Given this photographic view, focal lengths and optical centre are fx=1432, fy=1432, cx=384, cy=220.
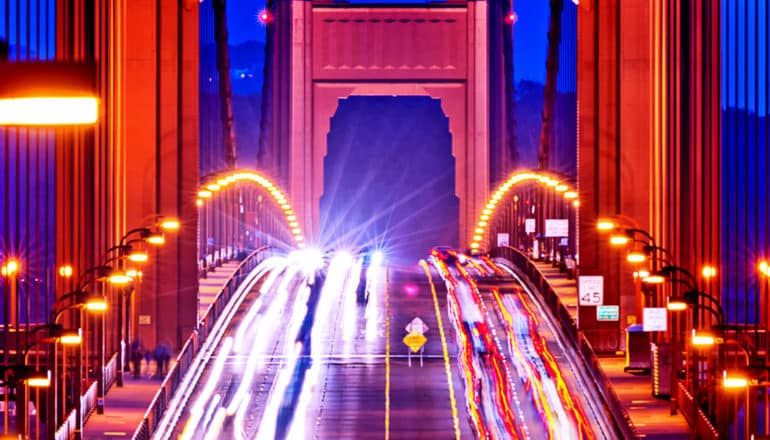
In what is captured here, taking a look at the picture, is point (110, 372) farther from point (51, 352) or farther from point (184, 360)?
point (51, 352)

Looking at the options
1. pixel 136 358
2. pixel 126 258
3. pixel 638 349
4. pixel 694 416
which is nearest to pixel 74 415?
pixel 126 258

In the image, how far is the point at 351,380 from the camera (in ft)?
129

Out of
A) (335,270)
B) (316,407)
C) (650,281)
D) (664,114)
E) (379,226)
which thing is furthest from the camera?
(379,226)

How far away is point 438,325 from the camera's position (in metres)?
49.7

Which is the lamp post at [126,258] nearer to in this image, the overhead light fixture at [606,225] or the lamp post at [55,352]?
the lamp post at [55,352]

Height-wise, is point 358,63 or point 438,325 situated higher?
point 358,63

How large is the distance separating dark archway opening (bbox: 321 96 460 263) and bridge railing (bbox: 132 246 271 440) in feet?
210

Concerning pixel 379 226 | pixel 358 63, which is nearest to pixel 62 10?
pixel 358 63

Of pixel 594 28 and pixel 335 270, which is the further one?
pixel 335 270

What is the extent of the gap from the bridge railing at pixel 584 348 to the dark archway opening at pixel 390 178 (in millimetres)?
59321

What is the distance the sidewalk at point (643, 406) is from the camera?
31.3 m

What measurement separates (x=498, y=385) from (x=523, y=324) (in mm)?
11012

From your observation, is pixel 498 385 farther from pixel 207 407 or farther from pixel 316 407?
pixel 207 407

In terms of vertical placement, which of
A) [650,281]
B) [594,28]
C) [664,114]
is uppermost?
[594,28]
